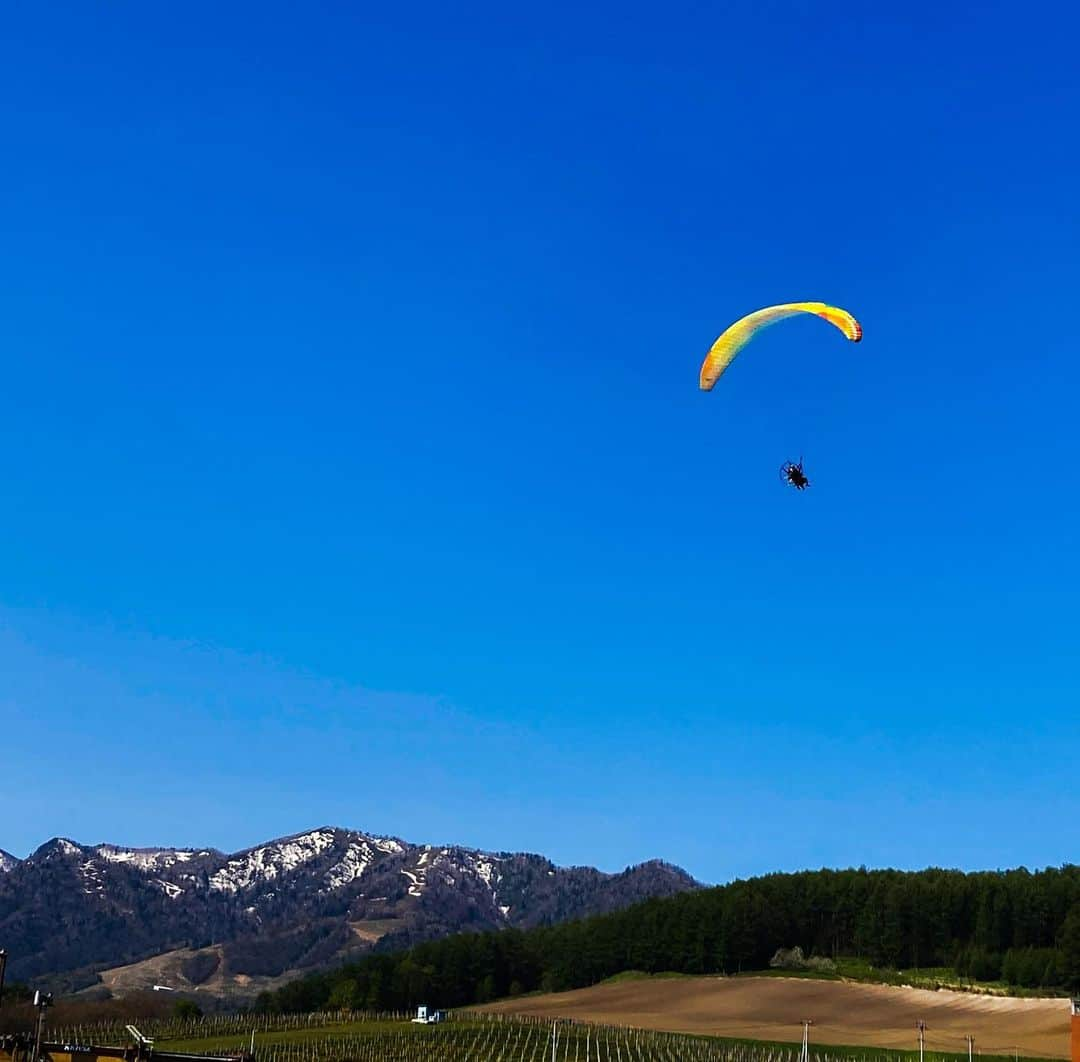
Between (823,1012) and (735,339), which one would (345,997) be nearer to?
(823,1012)

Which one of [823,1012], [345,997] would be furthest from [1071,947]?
[345,997]

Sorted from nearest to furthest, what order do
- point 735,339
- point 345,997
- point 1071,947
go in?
point 735,339, point 1071,947, point 345,997

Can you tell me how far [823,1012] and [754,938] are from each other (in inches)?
1628

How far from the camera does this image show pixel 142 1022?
107750mm

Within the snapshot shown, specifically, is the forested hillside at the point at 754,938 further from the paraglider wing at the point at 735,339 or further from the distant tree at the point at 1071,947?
the paraglider wing at the point at 735,339

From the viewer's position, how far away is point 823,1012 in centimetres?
10931

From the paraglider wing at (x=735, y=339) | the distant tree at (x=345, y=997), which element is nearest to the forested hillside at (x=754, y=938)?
the distant tree at (x=345, y=997)

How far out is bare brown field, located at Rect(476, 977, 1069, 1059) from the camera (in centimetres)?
9294

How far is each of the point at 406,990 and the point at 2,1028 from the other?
50948mm

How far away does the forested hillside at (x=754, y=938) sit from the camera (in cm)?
13712

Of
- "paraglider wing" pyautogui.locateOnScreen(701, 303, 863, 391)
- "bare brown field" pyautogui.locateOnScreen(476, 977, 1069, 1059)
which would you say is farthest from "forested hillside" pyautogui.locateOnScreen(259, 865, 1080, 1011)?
"paraglider wing" pyautogui.locateOnScreen(701, 303, 863, 391)

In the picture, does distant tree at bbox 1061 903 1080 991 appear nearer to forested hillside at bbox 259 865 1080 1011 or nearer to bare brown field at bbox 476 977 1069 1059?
forested hillside at bbox 259 865 1080 1011

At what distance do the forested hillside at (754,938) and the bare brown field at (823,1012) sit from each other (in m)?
9.94

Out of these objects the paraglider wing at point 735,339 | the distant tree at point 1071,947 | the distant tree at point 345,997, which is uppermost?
the paraglider wing at point 735,339
